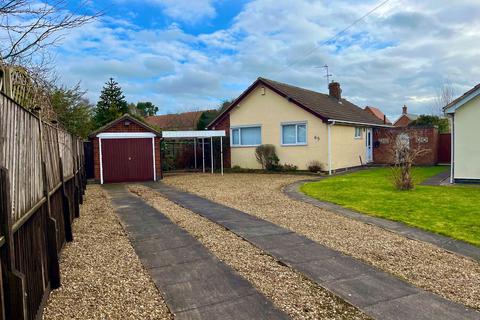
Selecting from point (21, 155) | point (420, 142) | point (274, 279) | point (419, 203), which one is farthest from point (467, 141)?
point (21, 155)

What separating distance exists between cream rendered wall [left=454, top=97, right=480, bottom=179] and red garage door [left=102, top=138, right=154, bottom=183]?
13291 millimetres

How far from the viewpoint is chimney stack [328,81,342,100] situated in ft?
86.2

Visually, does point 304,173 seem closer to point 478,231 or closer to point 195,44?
point 195,44

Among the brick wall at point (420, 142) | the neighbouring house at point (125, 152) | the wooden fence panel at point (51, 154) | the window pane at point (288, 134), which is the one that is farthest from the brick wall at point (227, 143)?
the wooden fence panel at point (51, 154)

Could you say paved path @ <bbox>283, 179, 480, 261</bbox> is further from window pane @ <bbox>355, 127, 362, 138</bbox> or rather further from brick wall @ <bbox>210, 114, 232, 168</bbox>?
window pane @ <bbox>355, 127, 362, 138</bbox>

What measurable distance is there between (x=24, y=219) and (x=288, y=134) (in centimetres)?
1781

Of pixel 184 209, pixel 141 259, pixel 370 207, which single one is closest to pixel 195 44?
pixel 184 209

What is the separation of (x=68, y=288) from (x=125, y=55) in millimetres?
7309

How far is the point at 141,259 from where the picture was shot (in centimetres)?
529

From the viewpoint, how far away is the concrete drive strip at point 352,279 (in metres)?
3.57

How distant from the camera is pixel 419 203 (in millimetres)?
9664

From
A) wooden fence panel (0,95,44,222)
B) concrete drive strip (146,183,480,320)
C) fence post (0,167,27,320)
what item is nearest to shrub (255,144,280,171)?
concrete drive strip (146,183,480,320)

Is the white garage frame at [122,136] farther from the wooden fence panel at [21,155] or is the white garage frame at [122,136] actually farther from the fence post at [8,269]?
the fence post at [8,269]

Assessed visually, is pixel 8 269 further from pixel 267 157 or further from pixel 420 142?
pixel 420 142
